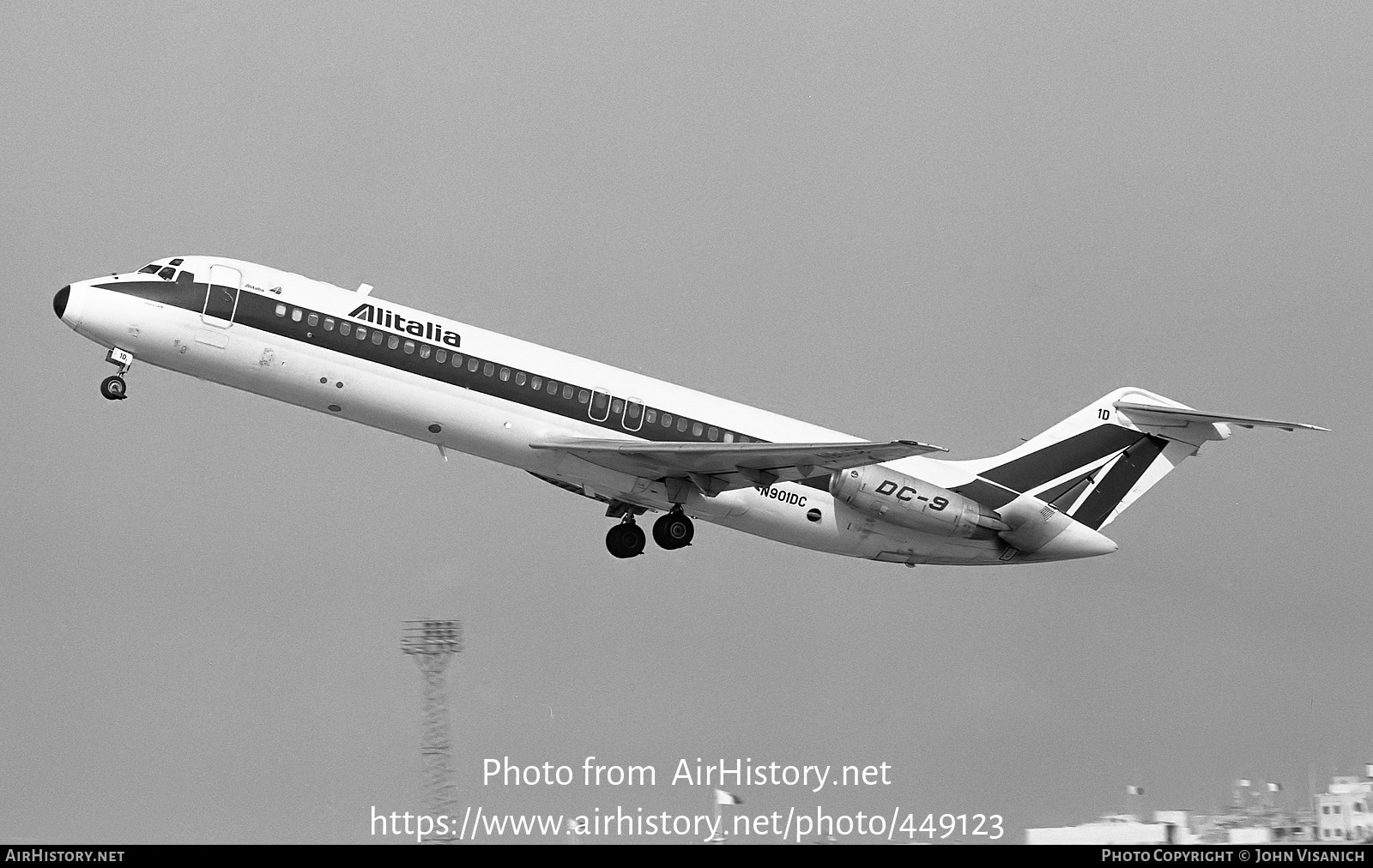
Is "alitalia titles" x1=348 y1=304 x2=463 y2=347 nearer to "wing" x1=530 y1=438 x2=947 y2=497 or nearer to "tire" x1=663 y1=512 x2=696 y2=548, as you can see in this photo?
"wing" x1=530 y1=438 x2=947 y2=497

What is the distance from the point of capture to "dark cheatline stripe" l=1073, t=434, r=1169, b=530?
33.1 m

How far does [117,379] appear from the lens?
2788 cm

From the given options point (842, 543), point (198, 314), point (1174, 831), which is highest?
point (198, 314)

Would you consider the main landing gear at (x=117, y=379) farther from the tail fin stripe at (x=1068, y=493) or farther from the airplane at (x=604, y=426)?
the tail fin stripe at (x=1068, y=493)

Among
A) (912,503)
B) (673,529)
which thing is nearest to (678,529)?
(673,529)

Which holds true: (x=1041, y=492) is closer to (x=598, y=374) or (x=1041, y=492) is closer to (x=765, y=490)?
(x=765, y=490)

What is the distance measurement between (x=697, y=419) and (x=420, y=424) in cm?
492

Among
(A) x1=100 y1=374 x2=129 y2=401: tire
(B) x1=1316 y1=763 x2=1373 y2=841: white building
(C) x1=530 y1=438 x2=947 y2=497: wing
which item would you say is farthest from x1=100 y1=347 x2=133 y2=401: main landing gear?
(B) x1=1316 y1=763 x2=1373 y2=841: white building

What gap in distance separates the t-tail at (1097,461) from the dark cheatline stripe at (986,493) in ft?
0.46

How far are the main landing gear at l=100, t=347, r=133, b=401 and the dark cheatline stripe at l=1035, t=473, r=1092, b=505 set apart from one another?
17.0 meters

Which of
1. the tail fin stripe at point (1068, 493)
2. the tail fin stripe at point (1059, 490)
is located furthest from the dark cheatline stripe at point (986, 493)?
the tail fin stripe at point (1068, 493)

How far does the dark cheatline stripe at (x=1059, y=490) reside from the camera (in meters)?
32.8
